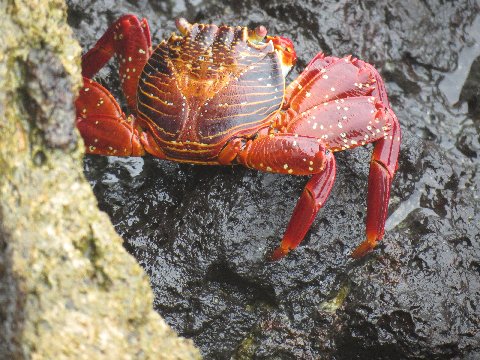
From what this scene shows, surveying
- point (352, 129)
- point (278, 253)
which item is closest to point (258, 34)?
point (352, 129)

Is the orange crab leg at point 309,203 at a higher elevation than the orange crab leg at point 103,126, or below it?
below

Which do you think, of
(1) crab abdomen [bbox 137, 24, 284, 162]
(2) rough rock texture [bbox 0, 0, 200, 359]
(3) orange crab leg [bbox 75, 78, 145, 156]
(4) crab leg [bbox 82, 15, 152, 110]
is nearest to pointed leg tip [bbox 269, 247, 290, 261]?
(1) crab abdomen [bbox 137, 24, 284, 162]

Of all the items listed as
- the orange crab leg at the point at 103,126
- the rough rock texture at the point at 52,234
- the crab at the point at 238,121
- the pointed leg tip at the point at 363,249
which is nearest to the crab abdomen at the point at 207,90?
the crab at the point at 238,121

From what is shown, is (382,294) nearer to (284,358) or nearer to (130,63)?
(284,358)

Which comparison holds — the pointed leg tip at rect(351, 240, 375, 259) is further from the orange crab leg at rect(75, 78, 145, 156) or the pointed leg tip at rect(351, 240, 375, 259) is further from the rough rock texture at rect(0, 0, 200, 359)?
the rough rock texture at rect(0, 0, 200, 359)

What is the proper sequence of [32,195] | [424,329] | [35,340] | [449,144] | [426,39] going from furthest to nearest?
[426,39], [449,144], [424,329], [32,195], [35,340]

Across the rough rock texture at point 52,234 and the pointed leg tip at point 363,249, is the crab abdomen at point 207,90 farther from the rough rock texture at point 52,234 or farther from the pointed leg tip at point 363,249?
the rough rock texture at point 52,234

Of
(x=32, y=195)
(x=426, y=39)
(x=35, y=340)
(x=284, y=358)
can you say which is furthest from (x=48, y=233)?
(x=426, y=39)
